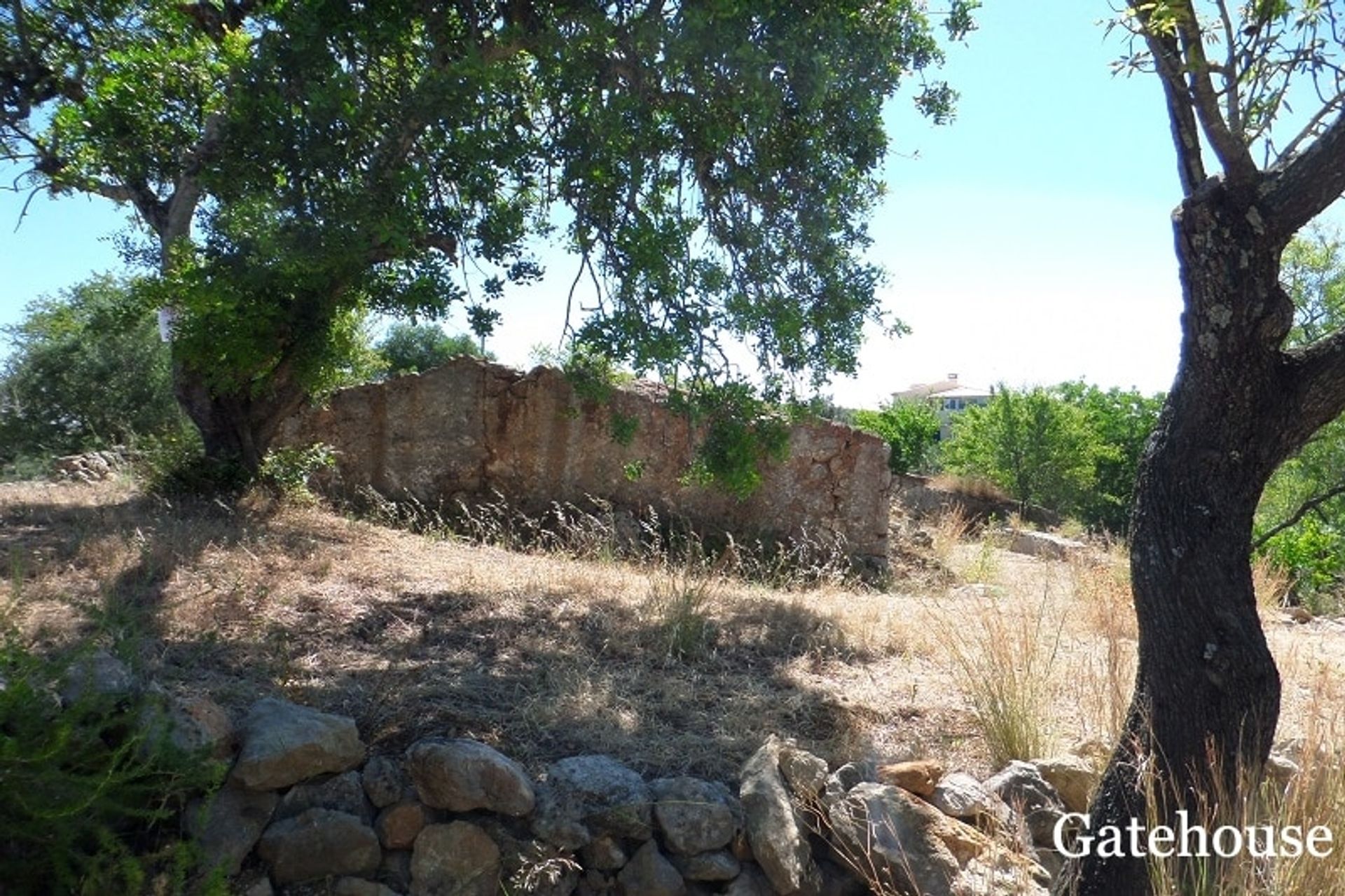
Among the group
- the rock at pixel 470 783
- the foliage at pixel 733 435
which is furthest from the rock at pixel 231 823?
the foliage at pixel 733 435

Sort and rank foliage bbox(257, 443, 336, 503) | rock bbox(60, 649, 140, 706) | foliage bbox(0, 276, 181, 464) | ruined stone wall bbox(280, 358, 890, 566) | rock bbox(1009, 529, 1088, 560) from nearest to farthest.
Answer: rock bbox(60, 649, 140, 706) → foliage bbox(257, 443, 336, 503) → ruined stone wall bbox(280, 358, 890, 566) → rock bbox(1009, 529, 1088, 560) → foliage bbox(0, 276, 181, 464)

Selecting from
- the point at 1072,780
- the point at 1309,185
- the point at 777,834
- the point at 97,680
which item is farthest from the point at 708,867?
the point at 1309,185

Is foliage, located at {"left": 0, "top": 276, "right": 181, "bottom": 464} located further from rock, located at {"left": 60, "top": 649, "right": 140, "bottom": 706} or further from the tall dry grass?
the tall dry grass

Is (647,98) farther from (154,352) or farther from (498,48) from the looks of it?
(154,352)

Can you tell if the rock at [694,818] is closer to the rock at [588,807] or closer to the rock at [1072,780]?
the rock at [588,807]

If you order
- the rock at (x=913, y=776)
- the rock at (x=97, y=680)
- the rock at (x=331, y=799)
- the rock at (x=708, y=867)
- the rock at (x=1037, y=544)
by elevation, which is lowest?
the rock at (x=708, y=867)

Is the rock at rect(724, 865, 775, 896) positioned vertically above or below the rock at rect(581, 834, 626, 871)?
below

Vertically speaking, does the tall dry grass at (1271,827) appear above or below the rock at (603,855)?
above

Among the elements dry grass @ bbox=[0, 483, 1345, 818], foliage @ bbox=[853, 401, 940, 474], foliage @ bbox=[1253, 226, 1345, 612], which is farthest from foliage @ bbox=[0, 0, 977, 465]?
foliage @ bbox=[853, 401, 940, 474]

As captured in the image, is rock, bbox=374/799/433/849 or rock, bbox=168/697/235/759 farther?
rock, bbox=374/799/433/849

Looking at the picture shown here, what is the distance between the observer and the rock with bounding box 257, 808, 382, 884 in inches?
161

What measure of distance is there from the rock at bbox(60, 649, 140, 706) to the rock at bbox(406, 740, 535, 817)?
116cm

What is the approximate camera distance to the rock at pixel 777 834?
420cm

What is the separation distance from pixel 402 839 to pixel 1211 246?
3.75m
